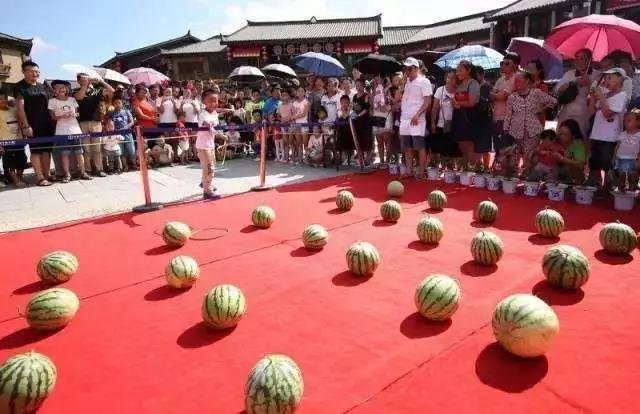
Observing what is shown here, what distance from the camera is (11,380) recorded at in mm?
2791

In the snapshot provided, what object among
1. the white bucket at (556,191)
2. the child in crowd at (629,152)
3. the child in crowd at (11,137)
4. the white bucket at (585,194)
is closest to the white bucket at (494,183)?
the white bucket at (556,191)

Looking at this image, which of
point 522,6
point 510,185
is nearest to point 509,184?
point 510,185

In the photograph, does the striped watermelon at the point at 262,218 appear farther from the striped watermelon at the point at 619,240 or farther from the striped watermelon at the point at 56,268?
the striped watermelon at the point at 619,240

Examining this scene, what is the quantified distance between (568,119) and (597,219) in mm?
2370

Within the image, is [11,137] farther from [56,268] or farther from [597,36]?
[597,36]

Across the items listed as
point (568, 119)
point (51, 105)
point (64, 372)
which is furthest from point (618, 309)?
point (51, 105)

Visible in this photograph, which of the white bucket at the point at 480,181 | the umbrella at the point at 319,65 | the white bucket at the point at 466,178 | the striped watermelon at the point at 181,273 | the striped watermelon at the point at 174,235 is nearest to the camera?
the striped watermelon at the point at 181,273

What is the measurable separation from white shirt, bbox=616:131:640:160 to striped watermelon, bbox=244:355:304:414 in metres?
6.84

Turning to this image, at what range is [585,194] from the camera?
7.26 metres

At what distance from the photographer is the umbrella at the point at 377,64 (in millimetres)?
11461

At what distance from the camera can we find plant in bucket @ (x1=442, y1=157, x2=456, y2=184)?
931cm

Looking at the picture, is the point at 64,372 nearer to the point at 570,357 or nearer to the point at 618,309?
the point at 570,357

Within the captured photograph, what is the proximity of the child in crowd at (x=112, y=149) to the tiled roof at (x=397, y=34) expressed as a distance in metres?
30.7

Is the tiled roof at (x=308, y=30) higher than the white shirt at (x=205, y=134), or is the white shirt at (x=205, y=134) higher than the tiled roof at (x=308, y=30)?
the tiled roof at (x=308, y=30)
